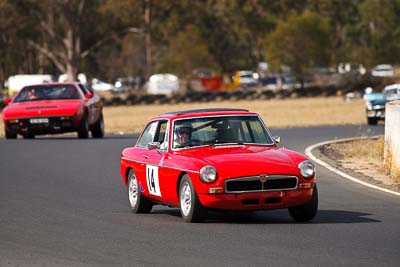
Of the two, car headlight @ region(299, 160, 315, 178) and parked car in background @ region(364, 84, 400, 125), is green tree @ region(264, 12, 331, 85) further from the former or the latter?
car headlight @ region(299, 160, 315, 178)

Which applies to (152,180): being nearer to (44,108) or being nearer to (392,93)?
(44,108)

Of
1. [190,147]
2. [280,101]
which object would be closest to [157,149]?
[190,147]

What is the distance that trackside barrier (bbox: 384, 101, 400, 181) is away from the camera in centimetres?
1845

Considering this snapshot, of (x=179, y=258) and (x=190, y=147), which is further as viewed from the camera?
(x=190, y=147)

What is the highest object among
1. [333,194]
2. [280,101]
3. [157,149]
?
[157,149]

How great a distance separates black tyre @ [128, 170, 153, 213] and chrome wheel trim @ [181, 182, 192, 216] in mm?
1395

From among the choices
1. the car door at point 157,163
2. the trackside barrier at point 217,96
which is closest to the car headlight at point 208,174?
the car door at point 157,163

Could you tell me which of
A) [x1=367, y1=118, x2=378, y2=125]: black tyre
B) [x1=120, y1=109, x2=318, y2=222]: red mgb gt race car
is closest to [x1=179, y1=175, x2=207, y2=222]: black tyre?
[x1=120, y1=109, x2=318, y2=222]: red mgb gt race car

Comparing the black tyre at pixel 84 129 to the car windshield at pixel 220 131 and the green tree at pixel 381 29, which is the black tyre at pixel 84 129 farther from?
the green tree at pixel 381 29

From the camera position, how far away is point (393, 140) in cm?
1877

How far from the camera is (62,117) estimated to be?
32.2 metres

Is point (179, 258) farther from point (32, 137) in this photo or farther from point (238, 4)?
point (238, 4)

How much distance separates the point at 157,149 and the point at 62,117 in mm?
18302

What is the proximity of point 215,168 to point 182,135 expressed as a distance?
1.33 m
